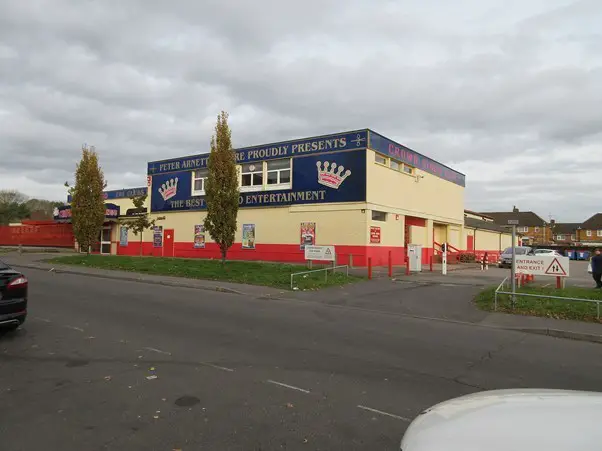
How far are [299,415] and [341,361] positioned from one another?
2210mm

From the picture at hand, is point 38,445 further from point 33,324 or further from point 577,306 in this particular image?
point 577,306

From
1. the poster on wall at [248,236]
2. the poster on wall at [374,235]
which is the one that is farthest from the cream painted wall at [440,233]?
the poster on wall at [248,236]

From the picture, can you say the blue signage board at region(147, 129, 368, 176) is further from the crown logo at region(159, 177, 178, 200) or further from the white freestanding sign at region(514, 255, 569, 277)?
the white freestanding sign at region(514, 255, 569, 277)

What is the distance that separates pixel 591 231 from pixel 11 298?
108 metres

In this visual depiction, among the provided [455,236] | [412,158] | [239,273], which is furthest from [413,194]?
[239,273]

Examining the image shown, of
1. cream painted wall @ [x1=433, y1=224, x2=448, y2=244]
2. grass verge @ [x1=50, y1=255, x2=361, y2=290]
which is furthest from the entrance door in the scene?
cream painted wall @ [x1=433, y1=224, x2=448, y2=244]

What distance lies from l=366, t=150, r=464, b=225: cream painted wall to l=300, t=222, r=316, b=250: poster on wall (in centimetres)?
369

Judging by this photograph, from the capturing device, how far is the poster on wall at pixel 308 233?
82.1 ft

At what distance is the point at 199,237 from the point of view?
3003 centimetres

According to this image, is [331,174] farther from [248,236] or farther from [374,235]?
[248,236]

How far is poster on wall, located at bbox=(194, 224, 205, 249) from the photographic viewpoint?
29812 millimetres

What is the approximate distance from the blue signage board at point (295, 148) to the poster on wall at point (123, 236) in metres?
7.11

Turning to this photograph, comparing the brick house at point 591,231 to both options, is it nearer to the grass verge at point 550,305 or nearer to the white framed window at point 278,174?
the white framed window at point 278,174

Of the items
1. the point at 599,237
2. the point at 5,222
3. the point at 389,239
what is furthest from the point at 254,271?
the point at 599,237
